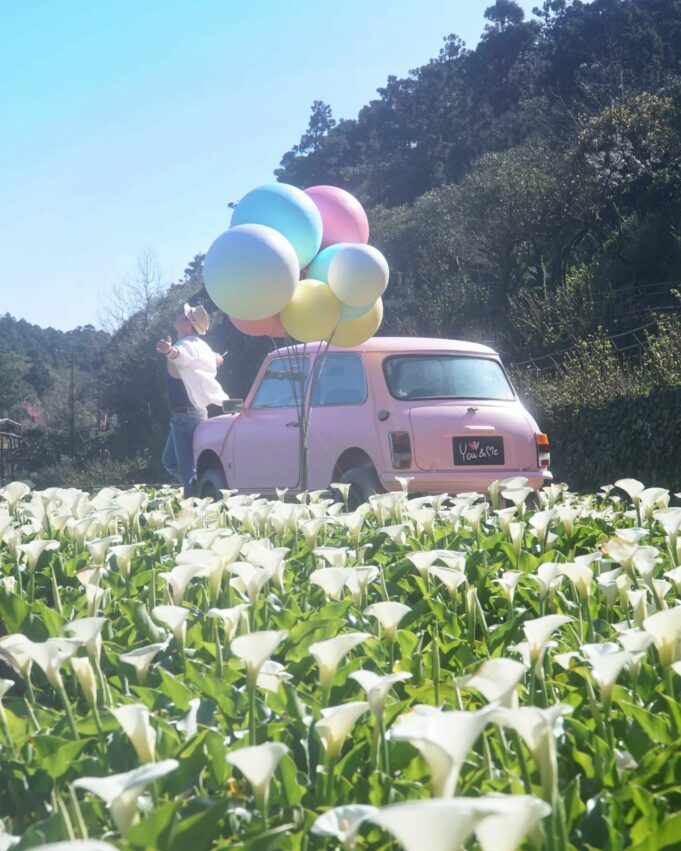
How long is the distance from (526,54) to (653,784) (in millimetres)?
47539

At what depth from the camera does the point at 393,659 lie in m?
1.93

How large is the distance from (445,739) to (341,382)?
759 centimetres

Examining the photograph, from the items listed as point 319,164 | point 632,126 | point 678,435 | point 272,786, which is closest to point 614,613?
point 272,786

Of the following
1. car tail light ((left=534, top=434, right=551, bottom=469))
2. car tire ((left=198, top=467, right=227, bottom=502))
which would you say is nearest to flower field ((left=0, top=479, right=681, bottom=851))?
car tail light ((left=534, top=434, right=551, bottom=469))

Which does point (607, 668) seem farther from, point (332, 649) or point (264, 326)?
point (264, 326)

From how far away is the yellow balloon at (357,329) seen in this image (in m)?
7.81

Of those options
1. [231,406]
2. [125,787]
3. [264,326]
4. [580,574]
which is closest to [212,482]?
[231,406]

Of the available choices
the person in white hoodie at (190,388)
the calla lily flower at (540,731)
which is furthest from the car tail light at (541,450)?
the calla lily flower at (540,731)

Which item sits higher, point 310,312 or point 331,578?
point 310,312

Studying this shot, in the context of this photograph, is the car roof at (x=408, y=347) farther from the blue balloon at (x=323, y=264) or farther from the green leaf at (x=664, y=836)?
the green leaf at (x=664, y=836)

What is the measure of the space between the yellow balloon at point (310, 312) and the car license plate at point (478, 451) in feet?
4.93

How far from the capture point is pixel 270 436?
891cm

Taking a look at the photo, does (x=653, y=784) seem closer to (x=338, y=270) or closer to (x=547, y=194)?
(x=338, y=270)

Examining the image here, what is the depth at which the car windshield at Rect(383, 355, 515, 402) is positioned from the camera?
8.33m
